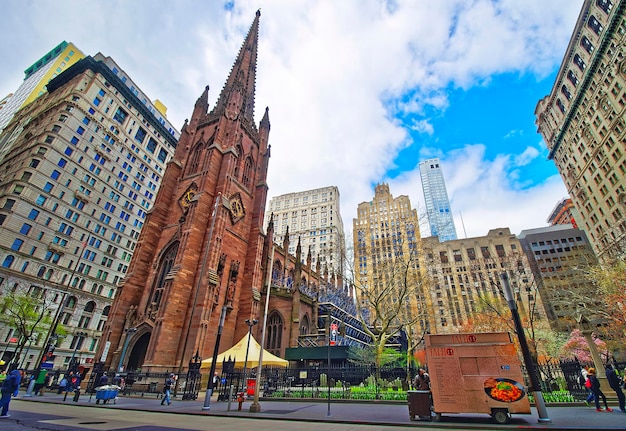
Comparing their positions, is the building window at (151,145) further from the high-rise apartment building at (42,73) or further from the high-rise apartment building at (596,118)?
the high-rise apartment building at (596,118)

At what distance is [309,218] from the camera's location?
101 metres

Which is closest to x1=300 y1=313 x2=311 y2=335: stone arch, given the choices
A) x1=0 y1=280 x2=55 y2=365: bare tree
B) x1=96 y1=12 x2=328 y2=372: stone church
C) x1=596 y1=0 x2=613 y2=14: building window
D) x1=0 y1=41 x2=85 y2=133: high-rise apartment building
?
x1=96 y1=12 x2=328 y2=372: stone church

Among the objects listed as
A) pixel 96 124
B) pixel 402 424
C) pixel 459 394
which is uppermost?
pixel 96 124

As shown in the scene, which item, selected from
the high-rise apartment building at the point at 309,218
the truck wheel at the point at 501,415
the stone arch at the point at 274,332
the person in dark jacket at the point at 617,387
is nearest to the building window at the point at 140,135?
the high-rise apartment building at the point at 309,218

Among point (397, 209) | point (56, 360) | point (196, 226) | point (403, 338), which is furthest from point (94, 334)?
point (397, 209)

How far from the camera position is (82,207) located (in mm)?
48531

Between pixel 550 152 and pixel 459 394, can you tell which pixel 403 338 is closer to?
pixel 459 394

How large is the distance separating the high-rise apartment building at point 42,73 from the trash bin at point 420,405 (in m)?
93.9

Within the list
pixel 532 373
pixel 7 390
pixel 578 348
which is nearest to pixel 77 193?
pixel 7 390

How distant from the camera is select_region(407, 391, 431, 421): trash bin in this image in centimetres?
973

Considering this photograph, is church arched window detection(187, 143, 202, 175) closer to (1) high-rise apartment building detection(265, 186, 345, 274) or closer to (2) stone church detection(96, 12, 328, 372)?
(2) stone church detection(96, 12, 328, 372)

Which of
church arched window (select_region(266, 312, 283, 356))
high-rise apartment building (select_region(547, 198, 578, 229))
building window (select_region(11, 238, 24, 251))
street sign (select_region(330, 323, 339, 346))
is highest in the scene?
high-rise apartment building (select_region(547, 198, 578, 229))

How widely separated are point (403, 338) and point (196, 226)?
30161 mm

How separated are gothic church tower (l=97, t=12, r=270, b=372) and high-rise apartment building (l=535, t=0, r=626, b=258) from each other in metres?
48.6
